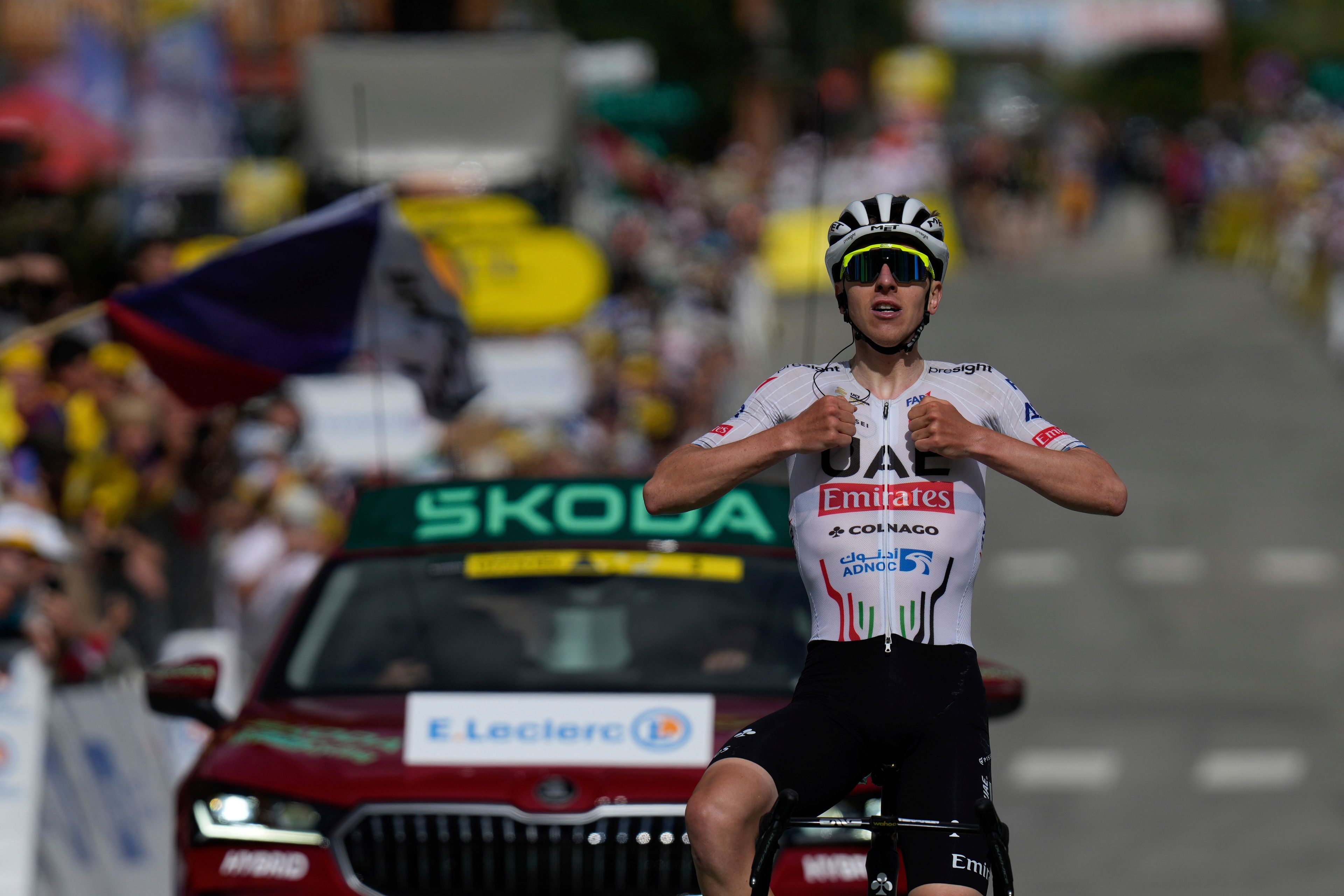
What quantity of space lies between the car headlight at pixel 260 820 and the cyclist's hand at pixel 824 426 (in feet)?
6.79

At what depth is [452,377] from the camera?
9.14 m

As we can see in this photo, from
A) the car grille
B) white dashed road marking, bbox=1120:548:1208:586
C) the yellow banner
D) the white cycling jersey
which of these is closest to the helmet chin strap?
the white cycling jersey

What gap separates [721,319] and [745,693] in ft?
58.2

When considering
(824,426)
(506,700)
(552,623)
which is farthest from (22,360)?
(824,426)

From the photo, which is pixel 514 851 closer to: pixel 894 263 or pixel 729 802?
pixel 729 802

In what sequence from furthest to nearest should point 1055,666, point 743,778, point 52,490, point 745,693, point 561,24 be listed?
1. point 561,24
2. point 1055,666
3. point 52,490
4. point 745,693
5. point 743,778

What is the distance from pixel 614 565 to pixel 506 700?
814 mm

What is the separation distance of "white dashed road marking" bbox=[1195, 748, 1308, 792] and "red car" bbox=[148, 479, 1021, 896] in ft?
21.5

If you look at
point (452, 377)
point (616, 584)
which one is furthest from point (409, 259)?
point (616, 584)

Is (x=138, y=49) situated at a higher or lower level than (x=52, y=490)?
higher

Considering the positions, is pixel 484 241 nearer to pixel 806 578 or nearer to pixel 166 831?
pixel 166 831

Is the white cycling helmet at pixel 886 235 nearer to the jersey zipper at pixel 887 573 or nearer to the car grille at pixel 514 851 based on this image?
the jersey zipper at pixel 887 573

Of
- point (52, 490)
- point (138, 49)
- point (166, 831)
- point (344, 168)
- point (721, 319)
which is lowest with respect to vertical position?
point (166, 831)

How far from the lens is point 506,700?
6.23 m
